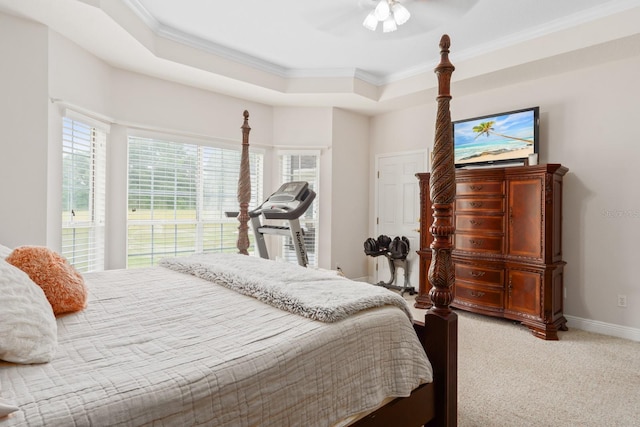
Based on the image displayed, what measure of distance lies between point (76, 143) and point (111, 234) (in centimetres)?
104

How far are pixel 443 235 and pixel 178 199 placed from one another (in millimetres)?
3567

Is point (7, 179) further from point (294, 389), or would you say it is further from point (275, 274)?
point (294, 389)

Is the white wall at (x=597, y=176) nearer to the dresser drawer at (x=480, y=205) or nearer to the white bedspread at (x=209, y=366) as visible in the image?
the dresser drawer at (x=480, y=205)

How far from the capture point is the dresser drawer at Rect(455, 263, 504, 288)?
3672mm

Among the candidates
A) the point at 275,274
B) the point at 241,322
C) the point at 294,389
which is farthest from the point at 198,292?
the point at 294,389

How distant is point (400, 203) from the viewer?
5230 millimetres

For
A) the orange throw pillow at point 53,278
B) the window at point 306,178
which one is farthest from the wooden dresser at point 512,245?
the orange throw pillow at point 53,278

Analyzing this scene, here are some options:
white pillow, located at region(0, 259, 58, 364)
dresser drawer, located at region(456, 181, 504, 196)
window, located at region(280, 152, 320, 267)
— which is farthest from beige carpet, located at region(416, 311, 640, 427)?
window, located at region(280, 152, 320, 267)

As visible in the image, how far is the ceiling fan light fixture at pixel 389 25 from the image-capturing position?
2811mm

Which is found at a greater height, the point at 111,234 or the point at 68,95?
the point at 68,95

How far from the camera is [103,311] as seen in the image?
4.87 ft

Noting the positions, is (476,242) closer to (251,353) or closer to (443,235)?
(443,235)

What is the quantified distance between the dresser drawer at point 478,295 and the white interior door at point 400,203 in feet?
3.58

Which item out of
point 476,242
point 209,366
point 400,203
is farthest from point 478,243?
point 209,366
